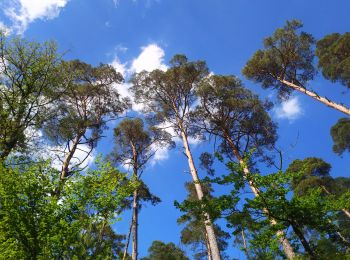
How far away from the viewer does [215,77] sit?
18109mm

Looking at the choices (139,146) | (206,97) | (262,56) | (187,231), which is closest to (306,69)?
(262,56)

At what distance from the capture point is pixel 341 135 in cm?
2200

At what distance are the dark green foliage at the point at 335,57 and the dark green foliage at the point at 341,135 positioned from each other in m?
4.37

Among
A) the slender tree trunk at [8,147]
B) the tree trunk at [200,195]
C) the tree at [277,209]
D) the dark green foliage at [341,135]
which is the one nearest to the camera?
the tree at [277,209]

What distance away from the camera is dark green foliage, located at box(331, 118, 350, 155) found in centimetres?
2173

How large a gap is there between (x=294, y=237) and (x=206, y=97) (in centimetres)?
1150

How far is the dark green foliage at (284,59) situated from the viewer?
1762 cm

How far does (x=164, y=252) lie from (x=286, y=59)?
19.0m

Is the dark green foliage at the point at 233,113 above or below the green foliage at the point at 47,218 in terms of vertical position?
above

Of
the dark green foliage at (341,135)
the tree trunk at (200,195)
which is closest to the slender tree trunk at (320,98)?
the tree trunk at (200,195)

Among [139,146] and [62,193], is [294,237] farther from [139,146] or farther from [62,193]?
[139,146]

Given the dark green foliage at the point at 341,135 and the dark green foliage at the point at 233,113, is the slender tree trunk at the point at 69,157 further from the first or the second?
the dark green foliage at the point at 341,135

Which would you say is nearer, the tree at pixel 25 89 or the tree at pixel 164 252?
the tree at pixel 25 89

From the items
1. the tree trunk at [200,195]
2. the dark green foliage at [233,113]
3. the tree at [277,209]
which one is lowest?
the tree at [277,209]
